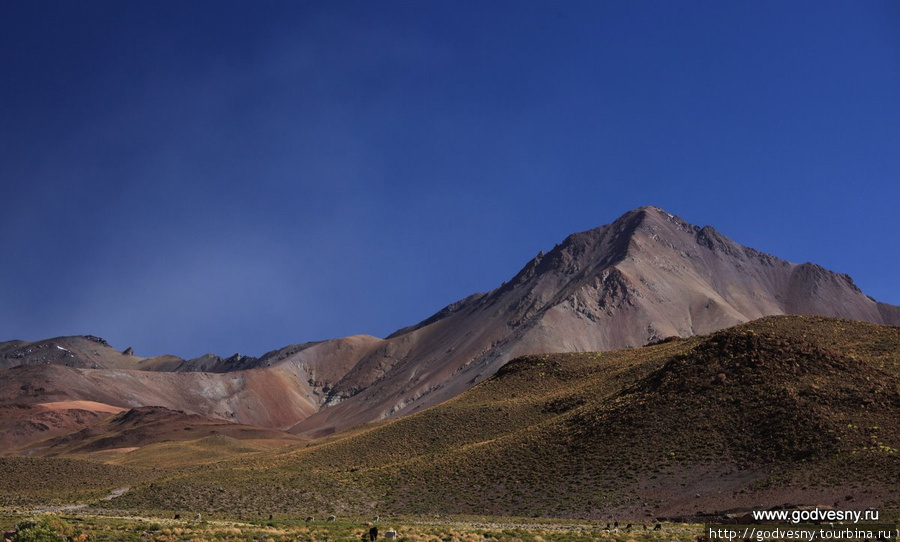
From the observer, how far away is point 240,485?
59.5 metres

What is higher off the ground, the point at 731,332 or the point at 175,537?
the point at 731,332

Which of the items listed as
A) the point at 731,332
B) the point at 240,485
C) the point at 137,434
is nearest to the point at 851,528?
the point at 731,332

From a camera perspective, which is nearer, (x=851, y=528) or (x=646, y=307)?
(x=851, y=528)

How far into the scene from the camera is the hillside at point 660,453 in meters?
47.5

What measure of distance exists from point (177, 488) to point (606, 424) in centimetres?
3042

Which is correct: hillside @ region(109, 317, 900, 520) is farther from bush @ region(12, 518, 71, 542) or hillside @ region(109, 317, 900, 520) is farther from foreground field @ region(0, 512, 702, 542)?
bush @ region(12, 518, 71, 542)

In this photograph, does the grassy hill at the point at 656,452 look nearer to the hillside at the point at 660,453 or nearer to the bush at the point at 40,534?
the hillside at the point at 660,453

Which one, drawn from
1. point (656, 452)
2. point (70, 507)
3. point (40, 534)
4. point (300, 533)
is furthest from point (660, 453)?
point (40, 534)

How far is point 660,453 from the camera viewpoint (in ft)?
177

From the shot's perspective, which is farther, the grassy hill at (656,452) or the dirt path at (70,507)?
the dirt path at (70,507)

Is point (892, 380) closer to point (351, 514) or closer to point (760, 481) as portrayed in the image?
point (760, 481)

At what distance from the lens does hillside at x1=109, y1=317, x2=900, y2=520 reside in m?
47.5

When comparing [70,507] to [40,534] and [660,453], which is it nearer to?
[40,534]

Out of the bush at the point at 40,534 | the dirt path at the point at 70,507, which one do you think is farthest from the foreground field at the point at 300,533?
the dirt path at the point at 70,507
